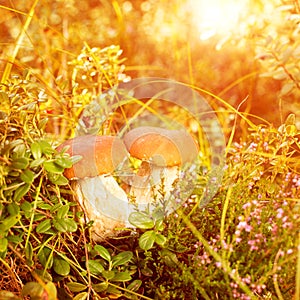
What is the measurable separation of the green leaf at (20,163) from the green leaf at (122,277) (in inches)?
17.7

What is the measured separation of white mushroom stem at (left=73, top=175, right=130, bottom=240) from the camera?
1730 mm

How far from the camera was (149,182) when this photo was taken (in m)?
1.79

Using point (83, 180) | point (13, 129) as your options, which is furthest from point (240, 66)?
point (13, 129)

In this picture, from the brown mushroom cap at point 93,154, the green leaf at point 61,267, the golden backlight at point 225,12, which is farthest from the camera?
the golden backlight at point 225,12

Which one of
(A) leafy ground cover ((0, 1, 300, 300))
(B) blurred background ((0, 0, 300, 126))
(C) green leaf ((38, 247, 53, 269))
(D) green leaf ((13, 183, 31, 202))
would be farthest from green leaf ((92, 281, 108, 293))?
(B) blurred background ((0, 0, 300, 126))

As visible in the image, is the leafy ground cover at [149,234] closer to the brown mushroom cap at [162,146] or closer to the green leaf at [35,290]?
Result: the green leaf at [35,290]

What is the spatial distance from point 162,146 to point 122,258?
40 centimetres

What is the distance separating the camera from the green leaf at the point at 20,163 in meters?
1.36

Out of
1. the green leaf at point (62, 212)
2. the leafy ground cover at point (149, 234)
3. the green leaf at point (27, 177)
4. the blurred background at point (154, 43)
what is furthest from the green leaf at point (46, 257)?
the blurred background at point (154, 43)

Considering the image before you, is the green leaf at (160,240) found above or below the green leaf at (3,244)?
below

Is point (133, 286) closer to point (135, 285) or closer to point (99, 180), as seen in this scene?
point (135, 285)

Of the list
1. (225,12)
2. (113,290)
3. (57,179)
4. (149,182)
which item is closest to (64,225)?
(57,179)

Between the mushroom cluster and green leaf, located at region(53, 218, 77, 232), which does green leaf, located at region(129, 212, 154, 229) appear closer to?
the mushroom cluster

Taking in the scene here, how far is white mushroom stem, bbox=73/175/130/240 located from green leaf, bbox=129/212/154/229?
197 mm
